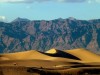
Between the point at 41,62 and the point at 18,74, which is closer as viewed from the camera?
the point at 18,74

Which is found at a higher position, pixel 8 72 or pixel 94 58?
pixel 8 72

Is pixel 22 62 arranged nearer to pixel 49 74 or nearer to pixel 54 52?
pixel 49 74

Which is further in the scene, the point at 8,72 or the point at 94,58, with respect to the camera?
the point at 94,58

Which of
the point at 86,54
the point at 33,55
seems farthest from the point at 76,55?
the point at 33,55

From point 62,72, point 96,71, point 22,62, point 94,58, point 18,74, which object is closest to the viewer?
point 18,74

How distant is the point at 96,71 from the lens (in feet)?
Answer: 229

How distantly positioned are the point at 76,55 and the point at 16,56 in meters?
25.0

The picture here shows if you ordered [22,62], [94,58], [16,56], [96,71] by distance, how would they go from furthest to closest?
[94,58] < [16,56] < [22,62] < [96,71]

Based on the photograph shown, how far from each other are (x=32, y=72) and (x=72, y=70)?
398 inches

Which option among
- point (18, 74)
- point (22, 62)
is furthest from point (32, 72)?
point (22, 62)

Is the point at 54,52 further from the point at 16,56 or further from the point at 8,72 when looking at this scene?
the point at 8,72

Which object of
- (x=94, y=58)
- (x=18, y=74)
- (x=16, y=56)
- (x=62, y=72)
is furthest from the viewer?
(x=94, y=58)

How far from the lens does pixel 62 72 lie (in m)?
63.9

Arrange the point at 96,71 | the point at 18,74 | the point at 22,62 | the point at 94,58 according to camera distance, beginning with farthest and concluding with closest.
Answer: the point at 94,58 → the point at 22,62 → the point at 96,71 → the point at 18,74
